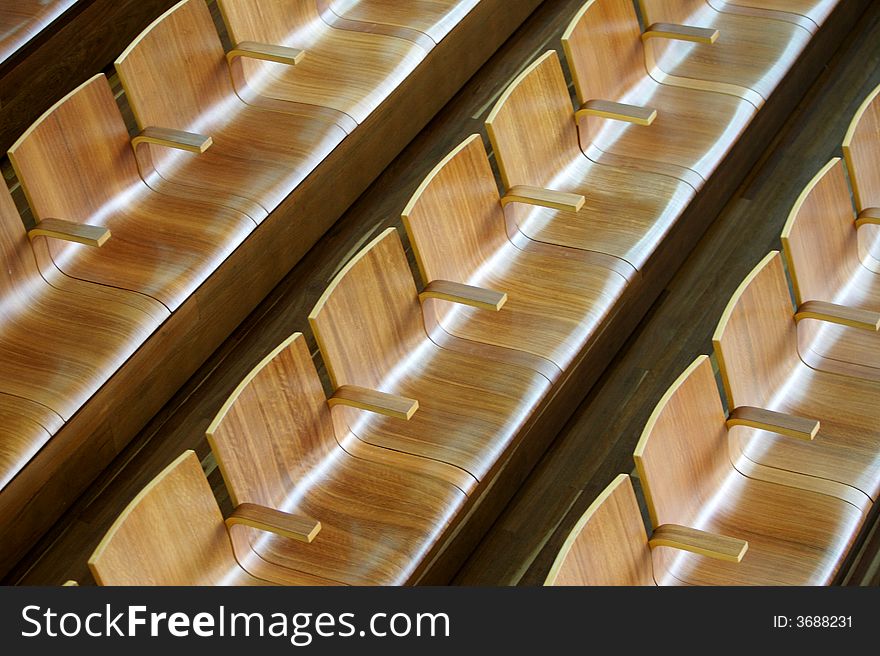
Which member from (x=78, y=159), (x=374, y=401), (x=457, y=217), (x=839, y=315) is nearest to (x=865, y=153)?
(x=839, y=315)

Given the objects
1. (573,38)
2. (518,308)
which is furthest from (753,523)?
(573,38)

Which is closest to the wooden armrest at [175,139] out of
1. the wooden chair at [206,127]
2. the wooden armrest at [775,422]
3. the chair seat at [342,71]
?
the wooden chair at [206,127]

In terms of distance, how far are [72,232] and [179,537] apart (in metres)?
0.20

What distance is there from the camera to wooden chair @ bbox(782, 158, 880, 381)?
0.74 metres

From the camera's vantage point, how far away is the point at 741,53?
95cm

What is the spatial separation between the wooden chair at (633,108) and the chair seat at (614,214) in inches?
0.6

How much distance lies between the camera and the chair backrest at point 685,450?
622 millimetres

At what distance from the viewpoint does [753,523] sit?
663mm

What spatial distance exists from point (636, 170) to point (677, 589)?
1.11 feet

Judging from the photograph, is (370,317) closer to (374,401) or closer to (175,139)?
(374,401)

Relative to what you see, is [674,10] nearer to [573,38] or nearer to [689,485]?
[573,38]

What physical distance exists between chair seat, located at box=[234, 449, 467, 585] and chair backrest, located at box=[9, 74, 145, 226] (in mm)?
214

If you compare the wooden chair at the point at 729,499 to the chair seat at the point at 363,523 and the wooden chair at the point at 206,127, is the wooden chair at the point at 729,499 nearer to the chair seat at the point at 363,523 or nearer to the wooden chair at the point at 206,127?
the chair seat at the point at 363,523

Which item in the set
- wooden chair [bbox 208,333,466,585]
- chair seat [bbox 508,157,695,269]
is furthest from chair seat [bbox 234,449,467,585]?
chair seat [bbox 508,157,695,269]
